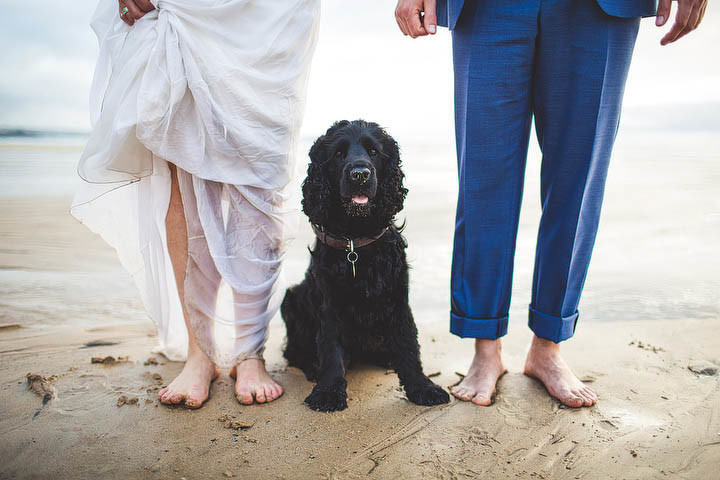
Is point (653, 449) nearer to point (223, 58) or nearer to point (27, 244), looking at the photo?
point (223, 58)

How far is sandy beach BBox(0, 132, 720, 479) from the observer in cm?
170

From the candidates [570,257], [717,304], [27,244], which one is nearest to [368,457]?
[570,257]

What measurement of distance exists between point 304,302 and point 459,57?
4.62 ft

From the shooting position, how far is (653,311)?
11.5 ft

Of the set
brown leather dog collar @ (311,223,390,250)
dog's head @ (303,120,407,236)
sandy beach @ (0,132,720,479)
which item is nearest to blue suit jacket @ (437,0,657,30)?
dog's head @ (303,120,407,236)

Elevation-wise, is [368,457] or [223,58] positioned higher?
[223,58]

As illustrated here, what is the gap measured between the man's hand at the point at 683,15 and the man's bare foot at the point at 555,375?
1.44 m

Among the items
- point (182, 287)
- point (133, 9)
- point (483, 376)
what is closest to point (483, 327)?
point (483, 376)

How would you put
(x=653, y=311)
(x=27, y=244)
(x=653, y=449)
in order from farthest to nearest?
(x=27, y=244), (x=653, y=311), (x=653, y=449)

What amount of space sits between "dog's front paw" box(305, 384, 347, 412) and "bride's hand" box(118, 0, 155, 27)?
1845mm

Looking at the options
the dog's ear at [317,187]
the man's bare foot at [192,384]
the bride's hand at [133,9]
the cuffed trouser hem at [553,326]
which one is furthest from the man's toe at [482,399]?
the bride's hand at [133,9]

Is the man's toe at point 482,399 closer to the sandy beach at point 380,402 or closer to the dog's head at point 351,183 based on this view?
the sandy beach at point 380,402

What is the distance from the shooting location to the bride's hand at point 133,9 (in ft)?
7.00

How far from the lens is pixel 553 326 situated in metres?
2.28
